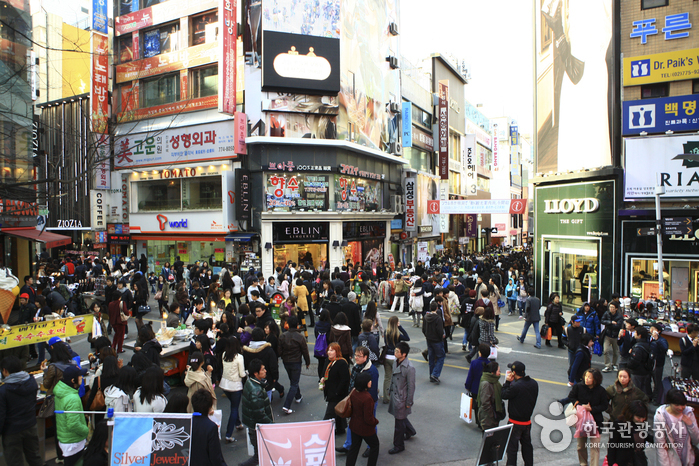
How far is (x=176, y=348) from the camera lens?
8.72 metres

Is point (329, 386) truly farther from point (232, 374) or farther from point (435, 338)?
point (435, 338)

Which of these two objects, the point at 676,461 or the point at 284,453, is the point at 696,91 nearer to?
the point at 676,461

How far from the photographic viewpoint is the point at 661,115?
15.8 meters

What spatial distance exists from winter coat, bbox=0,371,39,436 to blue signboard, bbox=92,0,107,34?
1142 inches

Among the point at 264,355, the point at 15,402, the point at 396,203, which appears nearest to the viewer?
the point at 15,402

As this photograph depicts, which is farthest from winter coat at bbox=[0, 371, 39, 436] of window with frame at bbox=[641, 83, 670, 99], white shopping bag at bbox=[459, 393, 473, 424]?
window with frame at bbox=[641, 83, 670, 99]

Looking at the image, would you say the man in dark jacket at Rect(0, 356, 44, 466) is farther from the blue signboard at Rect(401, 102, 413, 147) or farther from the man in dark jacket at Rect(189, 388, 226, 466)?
the blue signboard at Rect(401, 102, 413, 147)

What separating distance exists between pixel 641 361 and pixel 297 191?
20567mm

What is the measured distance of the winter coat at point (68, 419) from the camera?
5.62 m

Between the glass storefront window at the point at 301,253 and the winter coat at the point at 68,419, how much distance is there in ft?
65.2

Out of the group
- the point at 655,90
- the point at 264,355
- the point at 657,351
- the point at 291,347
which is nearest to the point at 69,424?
the point at 264,355

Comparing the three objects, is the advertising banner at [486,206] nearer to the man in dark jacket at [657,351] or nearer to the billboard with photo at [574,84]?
the billboard with photo at [574,84]

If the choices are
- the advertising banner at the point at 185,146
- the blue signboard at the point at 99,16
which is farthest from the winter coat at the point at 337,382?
the blue signboard at the point at 99,16

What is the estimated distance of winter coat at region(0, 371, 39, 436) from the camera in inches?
214
